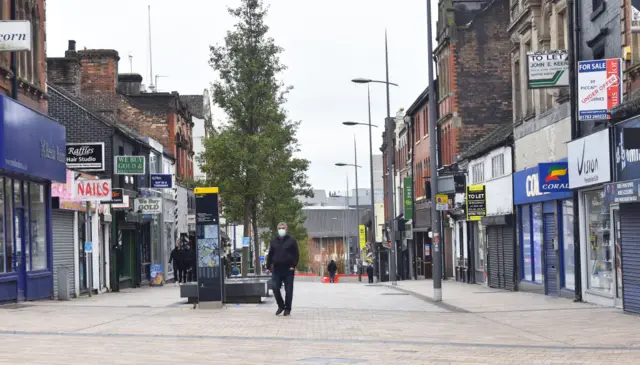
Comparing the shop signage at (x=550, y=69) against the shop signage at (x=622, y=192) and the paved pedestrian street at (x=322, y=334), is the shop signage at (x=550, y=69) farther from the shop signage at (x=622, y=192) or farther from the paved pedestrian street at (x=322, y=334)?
the shop signage at (x=622, y=192)

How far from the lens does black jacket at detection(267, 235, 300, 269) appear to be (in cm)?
2127

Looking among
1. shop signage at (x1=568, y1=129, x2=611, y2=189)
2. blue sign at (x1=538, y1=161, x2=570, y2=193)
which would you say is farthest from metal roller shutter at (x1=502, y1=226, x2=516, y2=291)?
shop signage at (x1=568, y1=129, x2=611, y2=189)

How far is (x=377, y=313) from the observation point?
73.5 feet

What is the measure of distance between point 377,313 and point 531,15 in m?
12.3

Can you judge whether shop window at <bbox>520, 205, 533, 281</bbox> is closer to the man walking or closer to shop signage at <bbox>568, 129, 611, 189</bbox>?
shop signage at <bbox>568, 129, 611, 189</bbox>

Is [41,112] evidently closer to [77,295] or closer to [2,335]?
[77,295]

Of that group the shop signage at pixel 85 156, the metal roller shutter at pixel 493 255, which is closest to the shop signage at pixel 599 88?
the metal roller shutter at pixel 493 255

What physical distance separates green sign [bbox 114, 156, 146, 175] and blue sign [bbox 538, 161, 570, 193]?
1687 cm

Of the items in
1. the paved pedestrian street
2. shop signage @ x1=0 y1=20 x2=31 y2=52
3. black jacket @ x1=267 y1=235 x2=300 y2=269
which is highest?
shop signage @ x1=0 y1=20 x2=31 y2=52

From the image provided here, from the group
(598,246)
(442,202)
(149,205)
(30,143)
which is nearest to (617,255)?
(598,246)

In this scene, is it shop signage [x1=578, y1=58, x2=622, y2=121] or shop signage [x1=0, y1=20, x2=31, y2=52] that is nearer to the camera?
shop signage [x1=578, y1=58, x2=622, y2=121]

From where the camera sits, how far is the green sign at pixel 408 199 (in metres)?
60.2

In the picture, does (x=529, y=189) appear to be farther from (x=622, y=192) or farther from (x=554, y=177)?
(x=622, y=192)

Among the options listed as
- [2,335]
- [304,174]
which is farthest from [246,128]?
[2,335]
